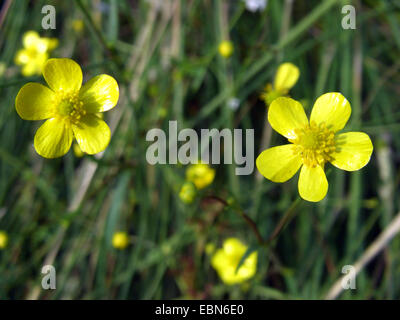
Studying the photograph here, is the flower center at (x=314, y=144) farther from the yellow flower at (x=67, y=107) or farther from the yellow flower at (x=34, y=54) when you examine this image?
the yellow flower at (x=34, y=54)

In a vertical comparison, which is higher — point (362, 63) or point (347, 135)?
point (362, 63)

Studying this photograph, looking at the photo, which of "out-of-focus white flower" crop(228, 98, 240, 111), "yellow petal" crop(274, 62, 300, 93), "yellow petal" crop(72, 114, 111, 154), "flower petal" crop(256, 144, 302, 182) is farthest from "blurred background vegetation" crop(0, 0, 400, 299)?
"flower petal" crop(256, 144, 302, 182)

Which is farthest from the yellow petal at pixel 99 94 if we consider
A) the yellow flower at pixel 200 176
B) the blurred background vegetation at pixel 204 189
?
the yellow flower at pixel 200 176

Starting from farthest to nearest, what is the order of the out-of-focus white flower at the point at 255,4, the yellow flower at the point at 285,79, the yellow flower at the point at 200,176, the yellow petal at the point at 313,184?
the out-of-focus white flower at the point at 255,4 → the yellow flower at the point at 200,176 → the yellow flower at the point at 285,79 → the yellow petal at the point at 313,184

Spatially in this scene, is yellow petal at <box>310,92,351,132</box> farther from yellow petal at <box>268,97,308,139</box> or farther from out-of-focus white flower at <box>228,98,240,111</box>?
out-of-focus white flower at <box>228,98,240,111</box>
